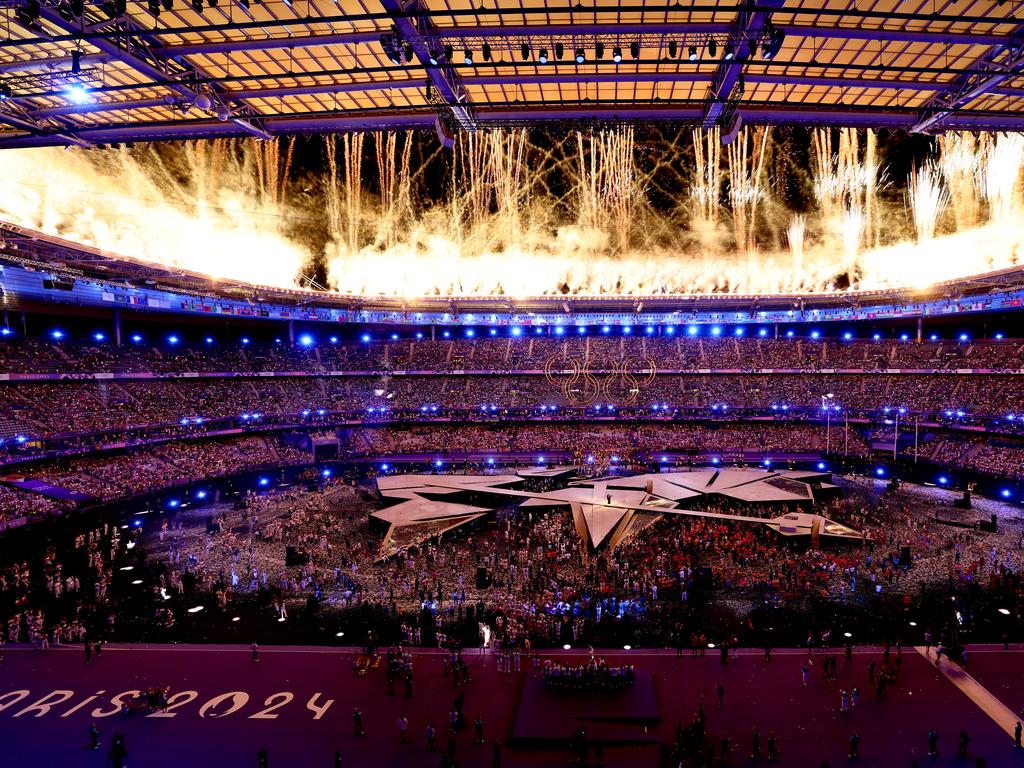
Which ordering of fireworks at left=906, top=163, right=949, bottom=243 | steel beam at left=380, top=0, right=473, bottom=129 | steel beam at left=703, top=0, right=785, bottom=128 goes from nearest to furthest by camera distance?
steel beam at left=703, top=0, right=785, bottom=128 < steel beam at left=380, top=0, right=473, bottom=129 < fireworks at left=906, top=163, right=949, bottom=243

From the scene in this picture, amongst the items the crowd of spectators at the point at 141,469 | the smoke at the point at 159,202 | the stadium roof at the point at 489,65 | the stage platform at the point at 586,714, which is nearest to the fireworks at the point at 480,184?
the smoke at the point at 159,202

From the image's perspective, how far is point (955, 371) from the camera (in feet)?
160

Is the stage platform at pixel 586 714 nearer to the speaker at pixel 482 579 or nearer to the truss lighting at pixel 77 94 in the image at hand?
the speaker at pixel 482 579

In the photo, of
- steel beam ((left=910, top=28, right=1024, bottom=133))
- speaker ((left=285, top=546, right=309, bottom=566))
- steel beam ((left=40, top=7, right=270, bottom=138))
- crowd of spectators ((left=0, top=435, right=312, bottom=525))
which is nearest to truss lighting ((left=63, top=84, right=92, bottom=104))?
steel beam ((left=40, top=7, right=270, bottom=138))

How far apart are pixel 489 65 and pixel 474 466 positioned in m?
38.5

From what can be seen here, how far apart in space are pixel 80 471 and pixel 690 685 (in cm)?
3686

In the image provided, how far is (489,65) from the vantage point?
1233 cm

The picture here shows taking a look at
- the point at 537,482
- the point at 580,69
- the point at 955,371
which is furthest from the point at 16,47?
the point at 955,371

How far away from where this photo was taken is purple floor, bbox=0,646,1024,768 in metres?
14.3

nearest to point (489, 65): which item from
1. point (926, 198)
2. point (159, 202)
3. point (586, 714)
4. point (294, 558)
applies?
point (586, 714)

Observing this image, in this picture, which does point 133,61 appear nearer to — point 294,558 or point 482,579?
point 482,579

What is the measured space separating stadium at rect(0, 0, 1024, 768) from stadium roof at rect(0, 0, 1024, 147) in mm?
91

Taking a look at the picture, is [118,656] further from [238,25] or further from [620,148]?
[620,148]

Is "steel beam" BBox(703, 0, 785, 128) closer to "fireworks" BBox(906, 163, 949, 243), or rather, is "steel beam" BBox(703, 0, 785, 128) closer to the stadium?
the stadium
